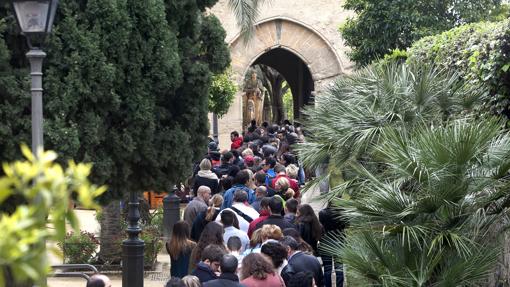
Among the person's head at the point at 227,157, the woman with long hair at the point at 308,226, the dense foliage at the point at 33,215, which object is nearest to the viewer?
the dense foliage at the point at 33,215

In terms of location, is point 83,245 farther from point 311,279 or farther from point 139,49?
point 311,279

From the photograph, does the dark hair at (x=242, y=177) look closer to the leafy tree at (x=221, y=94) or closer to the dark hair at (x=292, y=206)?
the dark hair at (x=292, y=206)

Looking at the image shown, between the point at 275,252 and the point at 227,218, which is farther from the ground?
the point at 227,218

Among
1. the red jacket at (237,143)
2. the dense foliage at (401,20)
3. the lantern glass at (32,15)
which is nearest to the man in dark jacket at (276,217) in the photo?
the lantern glass at (32,15)

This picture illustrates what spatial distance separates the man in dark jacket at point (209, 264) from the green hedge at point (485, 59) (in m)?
3.48

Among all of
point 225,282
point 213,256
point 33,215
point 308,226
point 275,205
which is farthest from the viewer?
point 308,226

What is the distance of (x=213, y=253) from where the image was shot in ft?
28.2

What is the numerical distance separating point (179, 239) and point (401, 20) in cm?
1634

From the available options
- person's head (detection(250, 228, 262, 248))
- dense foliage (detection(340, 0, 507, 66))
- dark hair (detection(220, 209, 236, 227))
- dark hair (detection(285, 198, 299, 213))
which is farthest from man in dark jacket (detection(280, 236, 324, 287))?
dense foliage (detection(340, 0, 507, 66))

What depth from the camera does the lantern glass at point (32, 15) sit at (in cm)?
751

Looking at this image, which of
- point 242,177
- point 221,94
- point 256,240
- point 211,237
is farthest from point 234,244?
point 221,94

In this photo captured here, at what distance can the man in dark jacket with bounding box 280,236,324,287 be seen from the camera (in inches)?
357

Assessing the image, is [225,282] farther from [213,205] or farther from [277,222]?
[213,205]

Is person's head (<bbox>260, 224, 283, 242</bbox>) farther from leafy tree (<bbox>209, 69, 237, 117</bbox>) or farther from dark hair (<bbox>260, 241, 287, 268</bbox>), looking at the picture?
leafy tree (<bbox>209, 69, 237, 117</bbox>)
